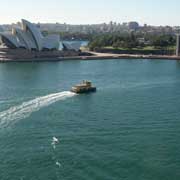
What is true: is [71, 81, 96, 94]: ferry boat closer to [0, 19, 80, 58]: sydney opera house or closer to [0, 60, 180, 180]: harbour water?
[0, 60, 180, 180]: harbour water

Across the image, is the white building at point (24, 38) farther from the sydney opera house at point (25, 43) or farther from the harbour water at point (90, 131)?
the harbour water at point (90, 131)

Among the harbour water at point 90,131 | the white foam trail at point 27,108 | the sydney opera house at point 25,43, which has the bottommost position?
the harbour water at point 90,131

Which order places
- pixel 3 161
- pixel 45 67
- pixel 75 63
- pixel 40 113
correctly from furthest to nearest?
pixel 75 63 → pixel 45 67 → pixel 40 113 → pixel 3 161

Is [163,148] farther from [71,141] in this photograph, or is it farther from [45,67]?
[45,67]

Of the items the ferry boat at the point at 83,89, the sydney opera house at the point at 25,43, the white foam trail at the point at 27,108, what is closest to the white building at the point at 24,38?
the sydney opera house at the point at 25,43


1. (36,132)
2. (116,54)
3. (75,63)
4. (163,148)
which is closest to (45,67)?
(75,63)

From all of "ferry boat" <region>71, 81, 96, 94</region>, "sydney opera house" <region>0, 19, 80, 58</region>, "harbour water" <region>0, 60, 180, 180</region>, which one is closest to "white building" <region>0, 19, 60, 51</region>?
"sydney opera house" <region>0, 19, 80, 58</region>

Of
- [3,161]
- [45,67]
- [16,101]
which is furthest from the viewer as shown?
[45,67]

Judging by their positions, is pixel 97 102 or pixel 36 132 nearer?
pixel 36 132
